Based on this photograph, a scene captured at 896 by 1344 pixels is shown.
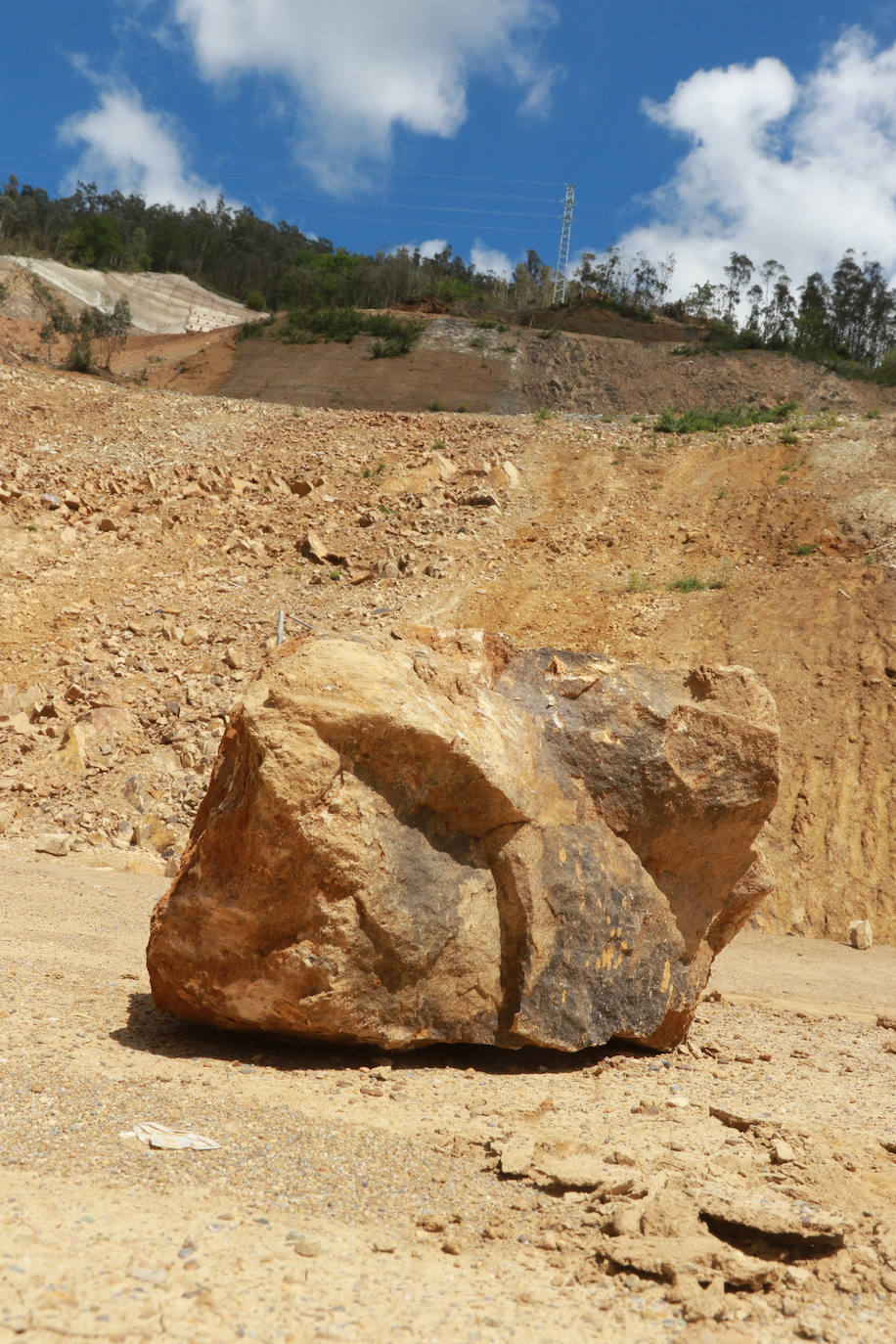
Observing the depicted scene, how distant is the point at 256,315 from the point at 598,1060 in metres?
43.1

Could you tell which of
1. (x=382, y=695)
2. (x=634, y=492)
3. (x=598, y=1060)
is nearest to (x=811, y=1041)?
(x=598, y=1060)

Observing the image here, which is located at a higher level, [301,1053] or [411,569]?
[411,569]

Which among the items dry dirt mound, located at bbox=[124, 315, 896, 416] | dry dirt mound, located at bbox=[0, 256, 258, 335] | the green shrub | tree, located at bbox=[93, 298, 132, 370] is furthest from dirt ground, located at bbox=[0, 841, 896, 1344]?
dry dirt mound, located at bbox=[0, 256, 258, 335]

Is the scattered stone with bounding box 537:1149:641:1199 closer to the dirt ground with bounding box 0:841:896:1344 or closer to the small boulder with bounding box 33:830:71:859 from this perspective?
the dirt ground with bounding box 0:841:896:1344

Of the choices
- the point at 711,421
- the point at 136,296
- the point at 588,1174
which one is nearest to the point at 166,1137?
the point at 588,1174

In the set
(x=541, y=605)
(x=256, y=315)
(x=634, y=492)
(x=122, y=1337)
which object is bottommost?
(x=122, y=1337)

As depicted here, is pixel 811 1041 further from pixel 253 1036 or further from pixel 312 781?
pixel 312 781

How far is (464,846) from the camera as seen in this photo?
4277 mm

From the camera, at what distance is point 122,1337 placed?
2133 millimetres

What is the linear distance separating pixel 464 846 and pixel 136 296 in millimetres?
42440

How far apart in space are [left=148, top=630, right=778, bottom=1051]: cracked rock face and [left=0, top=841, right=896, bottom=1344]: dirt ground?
324 millimetres

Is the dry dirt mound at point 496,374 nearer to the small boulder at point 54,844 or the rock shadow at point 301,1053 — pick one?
the small boulder at point 54,844

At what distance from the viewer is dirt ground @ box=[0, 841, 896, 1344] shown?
2369mm

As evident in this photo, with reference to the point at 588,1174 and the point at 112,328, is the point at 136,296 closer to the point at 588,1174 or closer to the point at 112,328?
the point at 112,328
